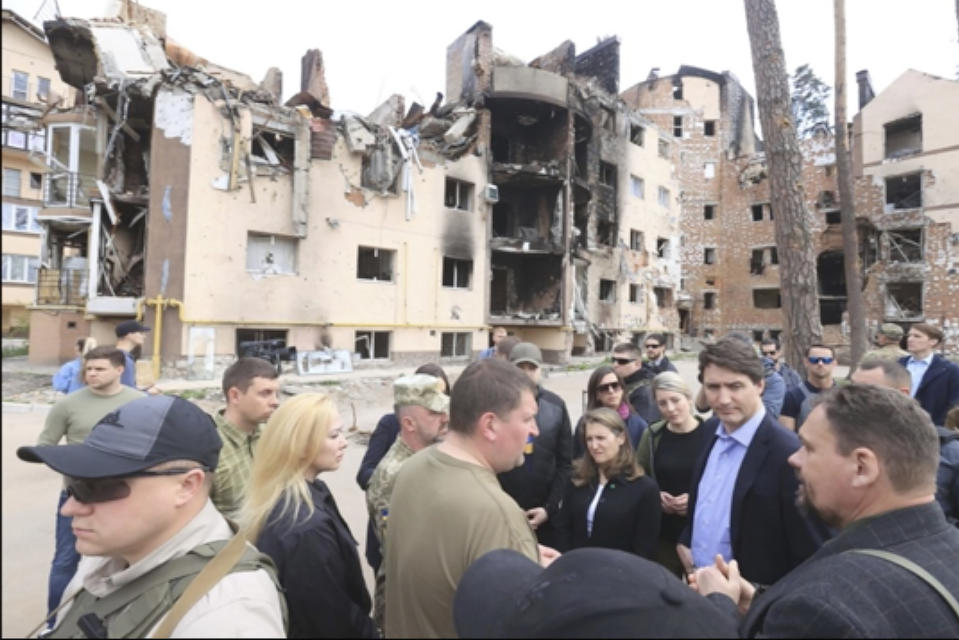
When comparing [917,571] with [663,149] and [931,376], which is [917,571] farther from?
[663,149]

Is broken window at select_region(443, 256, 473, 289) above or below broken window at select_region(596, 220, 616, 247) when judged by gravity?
below

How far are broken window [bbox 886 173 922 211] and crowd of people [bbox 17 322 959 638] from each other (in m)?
35.3

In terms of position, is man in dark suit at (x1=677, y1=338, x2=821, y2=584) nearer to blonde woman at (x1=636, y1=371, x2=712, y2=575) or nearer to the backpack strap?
blonde woman at (x1=636, y1=371, x2=712, y2=575)

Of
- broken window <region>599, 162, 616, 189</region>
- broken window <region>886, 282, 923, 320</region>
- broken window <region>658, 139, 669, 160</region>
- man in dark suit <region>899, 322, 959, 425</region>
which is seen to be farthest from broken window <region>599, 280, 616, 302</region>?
man in dark suit <region>899, 322, 959, 425</region>

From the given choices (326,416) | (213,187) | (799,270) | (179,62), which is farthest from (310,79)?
(326,416)

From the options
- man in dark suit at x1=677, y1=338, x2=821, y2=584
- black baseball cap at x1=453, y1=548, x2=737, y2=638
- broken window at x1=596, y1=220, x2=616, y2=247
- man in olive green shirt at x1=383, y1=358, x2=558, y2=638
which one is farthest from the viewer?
broken window at x1=596, y1=220, x2=616, y2=247

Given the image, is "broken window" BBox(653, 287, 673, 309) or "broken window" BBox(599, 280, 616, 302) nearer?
"broken window" BBox(599, 280, 616, 302)

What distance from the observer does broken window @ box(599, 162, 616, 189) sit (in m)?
27.7

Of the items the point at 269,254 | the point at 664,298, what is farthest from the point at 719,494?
the point at 664,298

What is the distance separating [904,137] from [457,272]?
28213 mm

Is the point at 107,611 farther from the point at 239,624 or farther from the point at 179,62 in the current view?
the point at 179,62

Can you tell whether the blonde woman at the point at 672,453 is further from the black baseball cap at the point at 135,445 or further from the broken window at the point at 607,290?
the broken window at the point at 607,290

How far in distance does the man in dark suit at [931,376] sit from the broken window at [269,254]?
52.4 ft

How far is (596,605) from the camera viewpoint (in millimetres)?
945
